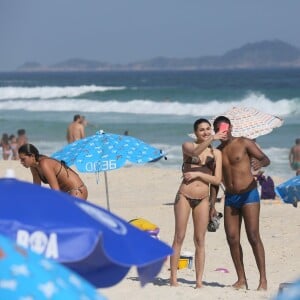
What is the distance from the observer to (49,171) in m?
7.62

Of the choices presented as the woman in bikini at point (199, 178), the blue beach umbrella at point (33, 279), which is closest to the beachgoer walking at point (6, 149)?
the woman in bikini at point (199, 178)

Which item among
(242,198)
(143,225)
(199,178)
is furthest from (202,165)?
(143,225)

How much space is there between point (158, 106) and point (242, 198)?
3753 cm

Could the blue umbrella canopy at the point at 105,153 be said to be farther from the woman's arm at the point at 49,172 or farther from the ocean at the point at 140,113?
the ocean at the point at 140,113

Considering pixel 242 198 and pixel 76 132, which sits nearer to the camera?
pixel 242 198

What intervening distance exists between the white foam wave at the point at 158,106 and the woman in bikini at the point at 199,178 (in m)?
32.8

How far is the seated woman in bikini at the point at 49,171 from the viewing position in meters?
7.37

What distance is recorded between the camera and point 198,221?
24.7ft

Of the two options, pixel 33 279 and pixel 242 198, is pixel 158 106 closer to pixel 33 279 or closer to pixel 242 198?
pixel 242 198

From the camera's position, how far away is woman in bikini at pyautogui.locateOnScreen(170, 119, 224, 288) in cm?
741

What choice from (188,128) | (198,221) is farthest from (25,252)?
(188,128)

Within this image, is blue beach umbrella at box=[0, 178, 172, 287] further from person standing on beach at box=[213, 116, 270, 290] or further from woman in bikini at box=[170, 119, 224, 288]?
person standing on beach at box=[213, 116, 270, 290]

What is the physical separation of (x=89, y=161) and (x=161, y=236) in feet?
8.10

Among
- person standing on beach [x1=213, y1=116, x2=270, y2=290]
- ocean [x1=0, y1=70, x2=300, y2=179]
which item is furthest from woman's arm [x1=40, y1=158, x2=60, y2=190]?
ocean [x1=0, y1=70, x2=300, y2=179]
